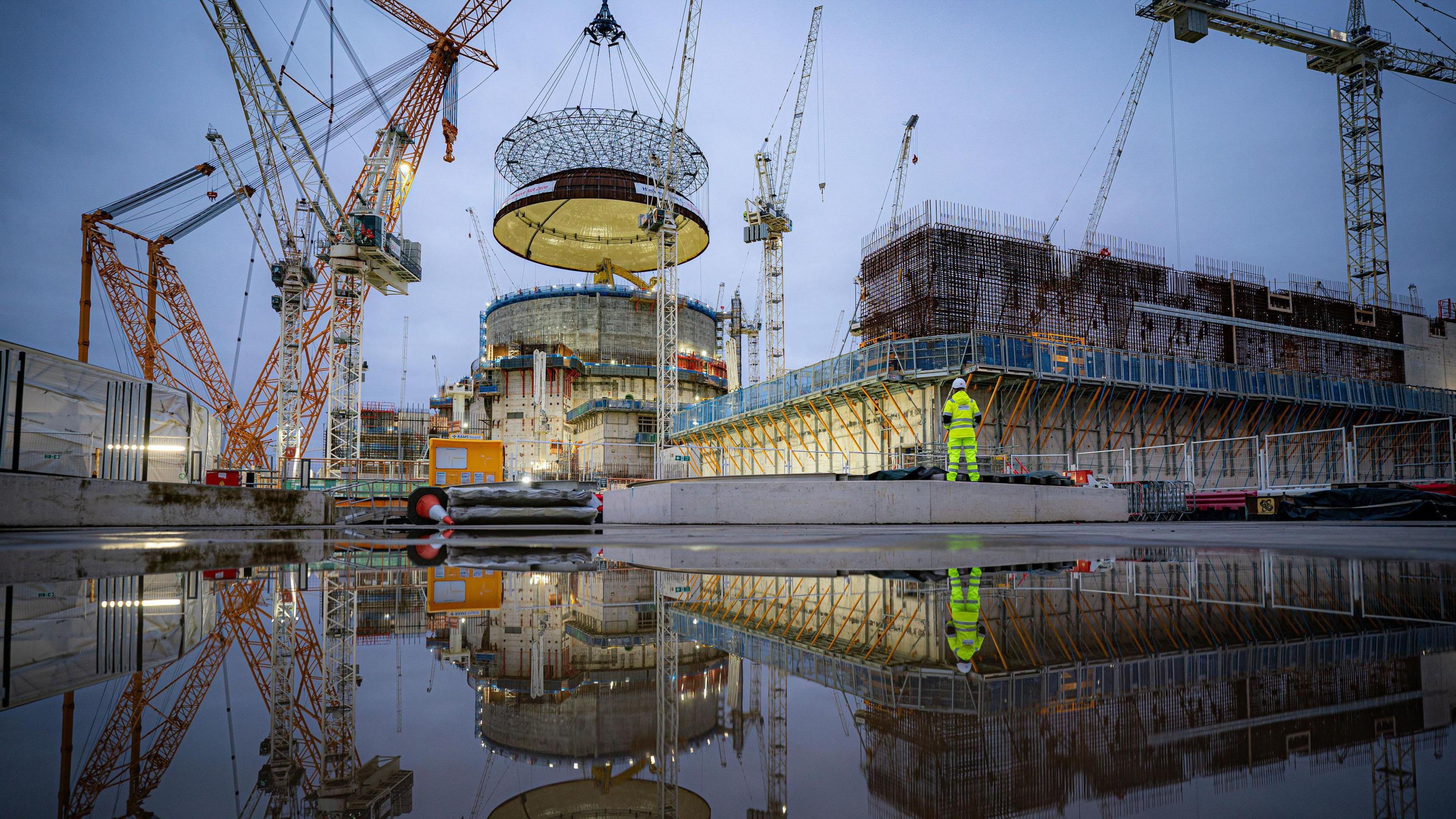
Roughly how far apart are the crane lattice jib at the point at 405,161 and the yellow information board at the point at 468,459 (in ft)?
65.5

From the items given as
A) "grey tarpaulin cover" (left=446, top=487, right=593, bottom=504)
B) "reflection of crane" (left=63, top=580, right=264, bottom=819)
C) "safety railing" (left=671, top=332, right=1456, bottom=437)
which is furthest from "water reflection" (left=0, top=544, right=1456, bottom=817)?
"safety railing" (left=671, top=332, right=1456, bottom=437)

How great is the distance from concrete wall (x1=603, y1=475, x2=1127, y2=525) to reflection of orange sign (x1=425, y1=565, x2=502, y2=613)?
23.1ft

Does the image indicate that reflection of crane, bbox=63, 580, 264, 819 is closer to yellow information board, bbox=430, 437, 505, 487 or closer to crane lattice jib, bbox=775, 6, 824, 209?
yellow information board, bbox=430, 437, 505, 487

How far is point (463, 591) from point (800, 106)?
200 ft

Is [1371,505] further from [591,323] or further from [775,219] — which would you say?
[591,323]

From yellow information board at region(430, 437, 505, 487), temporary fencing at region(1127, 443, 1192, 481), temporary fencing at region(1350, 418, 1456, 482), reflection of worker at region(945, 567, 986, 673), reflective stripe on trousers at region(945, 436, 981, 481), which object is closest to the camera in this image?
reflection of worker at region(945, 567, 986, 673)

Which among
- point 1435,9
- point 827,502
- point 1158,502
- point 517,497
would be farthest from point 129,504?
point 1435,9

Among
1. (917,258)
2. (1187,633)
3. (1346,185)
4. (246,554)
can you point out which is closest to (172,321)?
(917,258)

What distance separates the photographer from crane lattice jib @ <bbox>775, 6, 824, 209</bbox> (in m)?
56.2

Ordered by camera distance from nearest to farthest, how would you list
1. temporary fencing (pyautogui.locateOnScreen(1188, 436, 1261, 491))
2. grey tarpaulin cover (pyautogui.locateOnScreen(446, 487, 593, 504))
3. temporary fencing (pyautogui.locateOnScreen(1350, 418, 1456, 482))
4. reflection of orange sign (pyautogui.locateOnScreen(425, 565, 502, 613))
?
1. reflection of orange sign (pyautogui.locateOnScreen(425, 565, 502, 613))
2. grey tarpaulin cover (pyautogui.locateOnScreen(446, 487, 593, 504))
3. temporary fencing (pyautogui.locateOnScreen(1350, 418, 1456, 482))
4. temporary fencing (pyautogui.locateOnScreen(1188, 436, 1261, 491))

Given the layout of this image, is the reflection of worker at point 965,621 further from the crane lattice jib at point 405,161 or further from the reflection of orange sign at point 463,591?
the crane lattice jib at point 405,161

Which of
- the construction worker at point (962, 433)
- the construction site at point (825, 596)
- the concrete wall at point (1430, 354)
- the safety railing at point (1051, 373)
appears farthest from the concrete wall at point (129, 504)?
the concrete wall at point (1430, 354)

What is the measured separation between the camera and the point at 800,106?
58844mm

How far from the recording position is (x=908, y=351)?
25.6 meters
